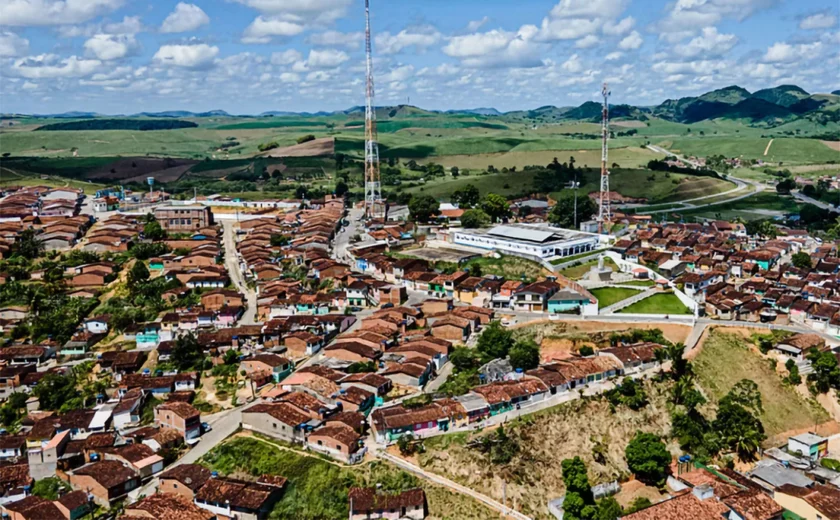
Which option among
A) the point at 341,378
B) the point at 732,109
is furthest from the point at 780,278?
the point at 732,109

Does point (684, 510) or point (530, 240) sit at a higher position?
point (530, 240)

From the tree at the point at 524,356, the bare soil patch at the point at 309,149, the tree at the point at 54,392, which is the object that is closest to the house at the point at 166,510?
the tree at the point at 54,392

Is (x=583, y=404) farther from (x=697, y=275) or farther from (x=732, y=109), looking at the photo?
(x=732, y=109)

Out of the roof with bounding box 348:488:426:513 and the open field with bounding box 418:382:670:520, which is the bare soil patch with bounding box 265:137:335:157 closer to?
the open field with bounding box 418:382:670:520

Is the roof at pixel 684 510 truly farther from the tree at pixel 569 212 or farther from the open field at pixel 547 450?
the tree at pixel 569 212

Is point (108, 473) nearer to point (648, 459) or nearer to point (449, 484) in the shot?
point (449, 484)

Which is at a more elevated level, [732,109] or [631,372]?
[732,109]

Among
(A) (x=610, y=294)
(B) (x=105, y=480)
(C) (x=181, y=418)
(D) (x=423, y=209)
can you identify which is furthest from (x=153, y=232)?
(A) (x=610, y=294)
